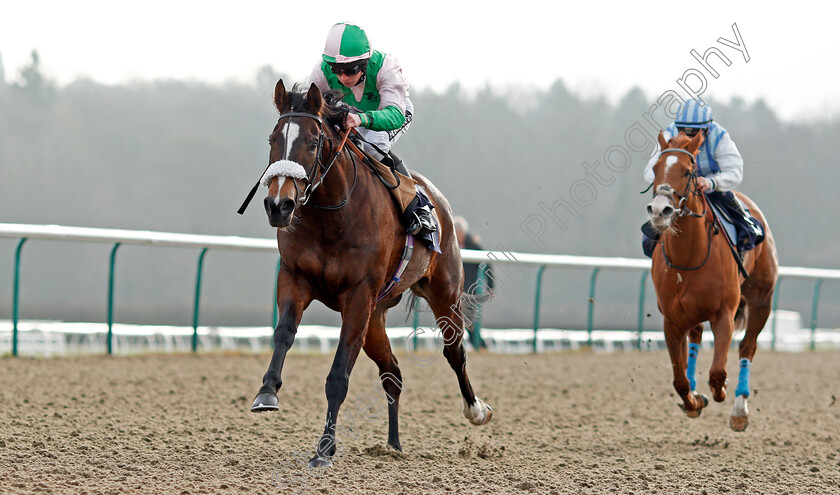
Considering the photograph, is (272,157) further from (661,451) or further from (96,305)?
(96,305)

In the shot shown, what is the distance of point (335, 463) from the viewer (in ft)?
16.5

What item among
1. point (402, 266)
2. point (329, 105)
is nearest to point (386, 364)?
point (402, 266)

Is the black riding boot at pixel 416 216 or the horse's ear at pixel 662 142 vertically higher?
the horse's ear at pixel 662 142

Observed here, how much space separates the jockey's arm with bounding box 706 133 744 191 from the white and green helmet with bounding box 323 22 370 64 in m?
2.83

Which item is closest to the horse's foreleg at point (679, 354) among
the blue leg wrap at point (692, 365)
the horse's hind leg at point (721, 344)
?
the horse's hind leg at point (721, 344)

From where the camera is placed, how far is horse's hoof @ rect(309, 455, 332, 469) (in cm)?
473

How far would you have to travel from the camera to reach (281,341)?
460cm

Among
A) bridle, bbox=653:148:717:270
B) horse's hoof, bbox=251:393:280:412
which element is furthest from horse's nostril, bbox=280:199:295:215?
bridle, bbox=653:148:717:270

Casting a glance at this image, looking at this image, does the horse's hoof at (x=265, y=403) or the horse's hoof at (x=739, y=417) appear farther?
the horse's hoof at (x=739, y=417)

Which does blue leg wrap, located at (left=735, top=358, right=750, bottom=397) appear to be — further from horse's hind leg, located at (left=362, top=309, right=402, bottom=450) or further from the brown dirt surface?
horse's hind leg, located at (left=362, top=309, right=402, bottom=450)

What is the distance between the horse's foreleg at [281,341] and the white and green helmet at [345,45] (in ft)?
4.14

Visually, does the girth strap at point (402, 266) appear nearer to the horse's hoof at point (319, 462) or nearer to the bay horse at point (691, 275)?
the horse's hoof at point (319, 462)

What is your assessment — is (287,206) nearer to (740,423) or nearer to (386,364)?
(386,364)

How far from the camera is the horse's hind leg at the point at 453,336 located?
605cm
